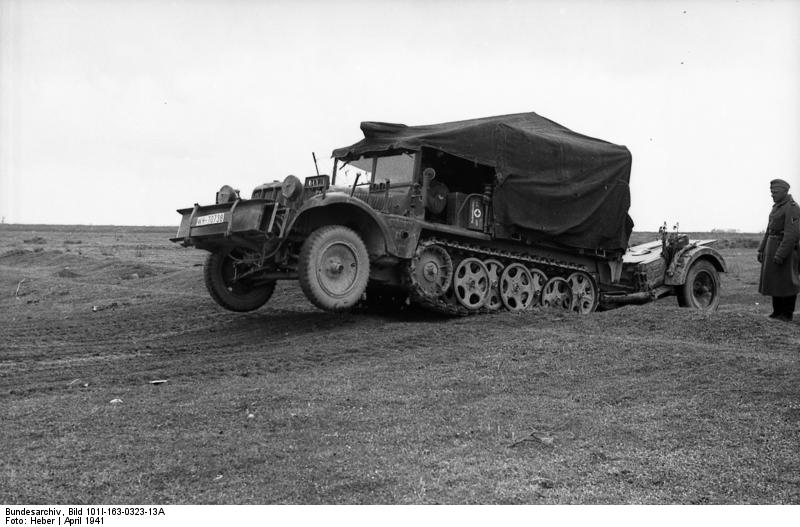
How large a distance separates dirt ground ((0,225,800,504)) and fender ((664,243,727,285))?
157 inches

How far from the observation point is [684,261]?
15.2 meters

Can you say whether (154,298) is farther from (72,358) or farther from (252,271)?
(72,358)

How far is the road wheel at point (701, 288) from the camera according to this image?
15281mm

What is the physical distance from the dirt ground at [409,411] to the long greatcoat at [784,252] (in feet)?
1.71

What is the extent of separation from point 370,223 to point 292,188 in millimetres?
1353

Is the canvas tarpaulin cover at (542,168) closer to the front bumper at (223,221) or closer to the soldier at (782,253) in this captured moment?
the front bumper at (223,221)

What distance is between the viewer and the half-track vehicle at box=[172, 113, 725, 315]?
10.7 meters

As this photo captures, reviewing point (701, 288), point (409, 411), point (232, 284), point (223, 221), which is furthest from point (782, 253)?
point (232, 284)

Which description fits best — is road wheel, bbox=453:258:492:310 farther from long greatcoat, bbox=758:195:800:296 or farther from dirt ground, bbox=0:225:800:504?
long greatcoat, bbox=758:195:800:296

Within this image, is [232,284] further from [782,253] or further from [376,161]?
[782,253]

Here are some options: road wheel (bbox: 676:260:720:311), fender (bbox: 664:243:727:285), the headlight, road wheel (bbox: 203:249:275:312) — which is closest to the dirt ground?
road wheel (bbox: 203:249:275:312)

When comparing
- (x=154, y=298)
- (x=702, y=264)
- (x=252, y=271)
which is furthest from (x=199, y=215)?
(x=702, y=264)

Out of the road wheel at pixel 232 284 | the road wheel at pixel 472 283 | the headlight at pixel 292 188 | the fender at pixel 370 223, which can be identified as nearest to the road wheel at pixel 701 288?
the road wheel at pixel 472 283

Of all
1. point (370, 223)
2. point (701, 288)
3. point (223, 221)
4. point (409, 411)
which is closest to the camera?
point (409, 411)
